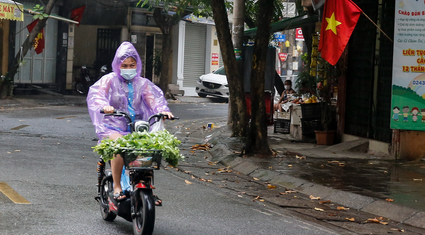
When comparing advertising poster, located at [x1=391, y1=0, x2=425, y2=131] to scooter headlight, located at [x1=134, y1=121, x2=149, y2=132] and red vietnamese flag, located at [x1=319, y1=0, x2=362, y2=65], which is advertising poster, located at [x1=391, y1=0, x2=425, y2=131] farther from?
scooter headlight, located at [x1=134, y1=121, x2=149, y2=132]

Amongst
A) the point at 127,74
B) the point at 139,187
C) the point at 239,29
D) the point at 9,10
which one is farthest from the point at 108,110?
the point at 9,10

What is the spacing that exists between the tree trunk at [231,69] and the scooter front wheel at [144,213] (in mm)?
8144

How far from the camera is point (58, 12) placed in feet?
88.1

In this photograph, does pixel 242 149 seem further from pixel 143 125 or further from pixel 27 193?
pixel 143 125

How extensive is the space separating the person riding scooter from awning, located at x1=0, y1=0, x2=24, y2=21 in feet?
46.9

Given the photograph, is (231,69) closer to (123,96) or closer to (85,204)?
(85,204)

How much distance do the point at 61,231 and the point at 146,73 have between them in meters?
26.1

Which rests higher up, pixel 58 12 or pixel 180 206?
pixel 58 12

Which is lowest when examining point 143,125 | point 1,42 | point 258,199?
point 258,199

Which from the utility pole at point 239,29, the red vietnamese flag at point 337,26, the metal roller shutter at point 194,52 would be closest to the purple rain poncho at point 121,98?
the red vietnamese flag at point 337,26

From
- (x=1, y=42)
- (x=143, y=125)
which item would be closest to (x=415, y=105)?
(x=143, y=125)

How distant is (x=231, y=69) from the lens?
43.1 ft

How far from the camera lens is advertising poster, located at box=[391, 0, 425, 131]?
34.0ft

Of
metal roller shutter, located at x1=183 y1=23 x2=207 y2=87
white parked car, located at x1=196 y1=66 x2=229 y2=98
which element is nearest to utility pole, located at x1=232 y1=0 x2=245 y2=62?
white parked car, located at x1=196 y1=66 x2=229 y2=98
